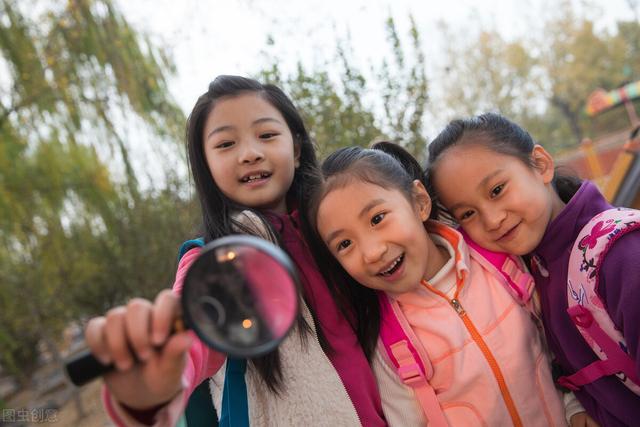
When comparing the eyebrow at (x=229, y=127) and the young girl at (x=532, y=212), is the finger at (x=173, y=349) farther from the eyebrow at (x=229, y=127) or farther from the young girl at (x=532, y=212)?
the young girl at (x=532, y=212)

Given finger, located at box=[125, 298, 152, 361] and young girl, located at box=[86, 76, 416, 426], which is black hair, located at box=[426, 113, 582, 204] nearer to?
young girl, located at box=[86, 76, 416, 426]

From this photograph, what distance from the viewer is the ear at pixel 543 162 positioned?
1.75 m

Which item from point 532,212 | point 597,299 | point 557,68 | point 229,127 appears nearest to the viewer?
point 597,299

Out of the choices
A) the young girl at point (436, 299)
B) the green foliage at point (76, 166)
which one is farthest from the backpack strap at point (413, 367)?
the green foliage at point (76, 166)

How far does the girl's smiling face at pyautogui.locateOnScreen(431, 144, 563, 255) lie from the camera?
162cm

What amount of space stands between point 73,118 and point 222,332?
7.09 m

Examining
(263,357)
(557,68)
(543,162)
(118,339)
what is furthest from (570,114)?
(118,339)

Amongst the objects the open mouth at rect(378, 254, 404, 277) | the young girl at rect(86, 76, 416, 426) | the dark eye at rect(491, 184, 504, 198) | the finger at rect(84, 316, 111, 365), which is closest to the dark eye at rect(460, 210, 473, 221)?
the dark eye at rect(491, 184, 504, 198)

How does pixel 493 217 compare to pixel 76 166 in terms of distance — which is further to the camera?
pixel 76 166

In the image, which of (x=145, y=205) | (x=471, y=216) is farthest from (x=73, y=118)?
(x=471, y=216)

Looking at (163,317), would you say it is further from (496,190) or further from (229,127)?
(496,190)

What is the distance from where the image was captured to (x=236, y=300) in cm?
85

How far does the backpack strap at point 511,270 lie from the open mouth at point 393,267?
339 mm

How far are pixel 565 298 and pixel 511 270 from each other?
20 centimetres
